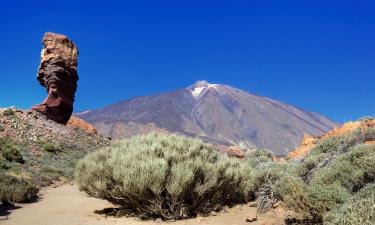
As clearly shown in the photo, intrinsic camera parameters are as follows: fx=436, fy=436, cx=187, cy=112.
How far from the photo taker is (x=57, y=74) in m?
34.9

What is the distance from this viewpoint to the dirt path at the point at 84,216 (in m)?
8.79

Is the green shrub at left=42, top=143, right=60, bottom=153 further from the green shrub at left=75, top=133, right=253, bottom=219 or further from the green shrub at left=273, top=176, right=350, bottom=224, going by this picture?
the green shrub at left=273, top=176, right=350, bottom=224

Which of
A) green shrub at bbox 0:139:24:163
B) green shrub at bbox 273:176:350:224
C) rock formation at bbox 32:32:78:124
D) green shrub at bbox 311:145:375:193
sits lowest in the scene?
green shrub at bbox 273:176:350:224

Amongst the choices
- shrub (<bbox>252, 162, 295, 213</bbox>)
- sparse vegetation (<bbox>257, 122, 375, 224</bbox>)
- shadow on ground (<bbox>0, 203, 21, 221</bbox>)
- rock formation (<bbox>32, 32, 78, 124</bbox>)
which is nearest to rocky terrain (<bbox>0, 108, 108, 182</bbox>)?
rock formation (<bbox>32, 32, 78, 124</bbox>)

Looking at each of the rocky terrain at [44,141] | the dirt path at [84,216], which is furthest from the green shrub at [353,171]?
the rocky terrain at [44,141]

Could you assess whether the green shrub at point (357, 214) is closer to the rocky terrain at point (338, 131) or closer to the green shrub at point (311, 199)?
the green shrub at point (311, 199)

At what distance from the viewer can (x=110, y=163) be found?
9.78m

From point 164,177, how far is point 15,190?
6.44 metres

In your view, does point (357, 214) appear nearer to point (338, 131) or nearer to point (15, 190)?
point (15, 190)

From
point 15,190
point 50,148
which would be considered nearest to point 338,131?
point 15,190

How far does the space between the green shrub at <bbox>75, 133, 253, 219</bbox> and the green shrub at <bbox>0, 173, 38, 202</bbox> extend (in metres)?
3.25

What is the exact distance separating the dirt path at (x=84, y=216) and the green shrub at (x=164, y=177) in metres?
0.44

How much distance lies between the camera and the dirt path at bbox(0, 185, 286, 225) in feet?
28.8

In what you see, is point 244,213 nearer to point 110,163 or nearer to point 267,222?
point 267,222
